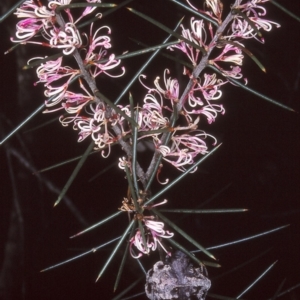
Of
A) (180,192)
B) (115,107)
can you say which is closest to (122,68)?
(115,107)

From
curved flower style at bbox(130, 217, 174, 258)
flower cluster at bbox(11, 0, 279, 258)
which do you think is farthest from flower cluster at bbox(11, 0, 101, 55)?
curved flower style at bbox(130, 217, 174, 258)

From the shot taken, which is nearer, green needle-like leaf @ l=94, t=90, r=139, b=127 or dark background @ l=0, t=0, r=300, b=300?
green needle-like leaf @ l=94, t=90, r=139, b=127

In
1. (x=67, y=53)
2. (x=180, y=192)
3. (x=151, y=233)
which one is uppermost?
(x=67, y=53)

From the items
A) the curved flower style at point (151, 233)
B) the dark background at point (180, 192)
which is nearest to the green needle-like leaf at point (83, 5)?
the curved flower style at point (151, 233)

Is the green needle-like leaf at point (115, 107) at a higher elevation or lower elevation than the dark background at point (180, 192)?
higher

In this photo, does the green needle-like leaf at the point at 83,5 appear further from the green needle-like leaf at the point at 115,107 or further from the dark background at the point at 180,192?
the dark background at the point at 180,192

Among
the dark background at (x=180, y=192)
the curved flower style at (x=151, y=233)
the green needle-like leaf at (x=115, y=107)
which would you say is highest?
the green needle-like leaf at (x=115, y=107)

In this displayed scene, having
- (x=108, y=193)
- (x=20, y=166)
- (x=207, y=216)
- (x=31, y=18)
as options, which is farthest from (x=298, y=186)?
(x=31, y=18)

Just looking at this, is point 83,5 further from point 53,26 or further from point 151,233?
point 151,233

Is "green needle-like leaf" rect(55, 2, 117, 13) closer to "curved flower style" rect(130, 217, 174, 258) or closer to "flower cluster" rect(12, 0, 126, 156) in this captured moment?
"flower cluster" rect(12, 0, 126, 156)
